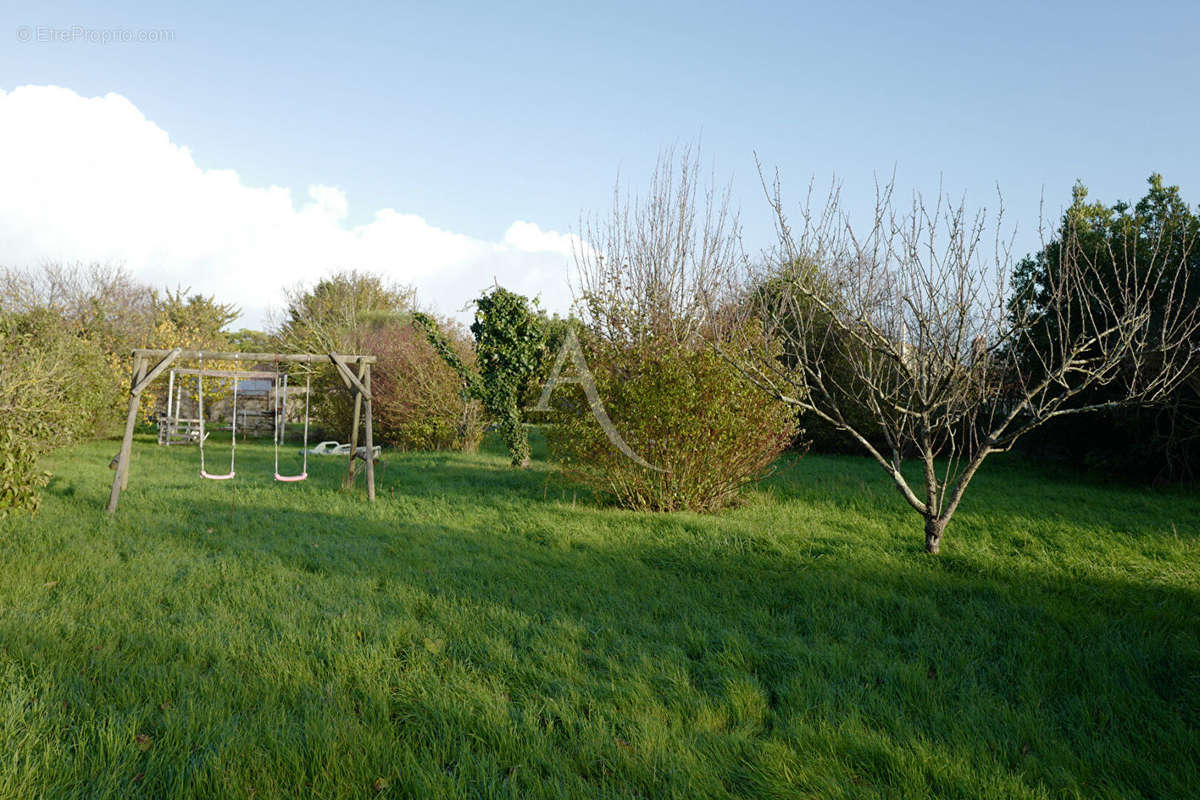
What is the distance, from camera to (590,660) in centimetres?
354

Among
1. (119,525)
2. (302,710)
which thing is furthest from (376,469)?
(302,710)

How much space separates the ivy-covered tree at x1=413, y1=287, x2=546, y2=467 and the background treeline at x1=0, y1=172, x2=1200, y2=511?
0.03 metres

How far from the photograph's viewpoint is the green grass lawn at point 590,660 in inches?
97.9

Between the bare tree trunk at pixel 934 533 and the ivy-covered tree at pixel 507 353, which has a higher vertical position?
the ivy-covered tree at pixel 507 353

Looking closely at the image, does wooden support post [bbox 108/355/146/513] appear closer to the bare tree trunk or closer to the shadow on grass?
the shadow on grass

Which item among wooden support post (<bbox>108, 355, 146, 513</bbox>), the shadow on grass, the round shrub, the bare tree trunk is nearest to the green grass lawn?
the shadow on grass

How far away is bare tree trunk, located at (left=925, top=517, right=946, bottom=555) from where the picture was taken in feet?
19.3

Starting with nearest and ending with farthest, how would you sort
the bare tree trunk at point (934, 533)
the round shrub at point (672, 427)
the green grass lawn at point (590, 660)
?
the green grass lawn at point (590, 660) < the bare tree trunk at point (934, 533) < the round shrub at point (672, 427)

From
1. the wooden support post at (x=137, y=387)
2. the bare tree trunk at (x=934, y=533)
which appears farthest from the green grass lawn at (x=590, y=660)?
the wooden support post at (x=137, y=387)

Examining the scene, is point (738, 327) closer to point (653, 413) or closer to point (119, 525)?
point (653, 413)

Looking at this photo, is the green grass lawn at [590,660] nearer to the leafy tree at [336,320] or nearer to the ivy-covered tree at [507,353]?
the leafy tree at [336,320]

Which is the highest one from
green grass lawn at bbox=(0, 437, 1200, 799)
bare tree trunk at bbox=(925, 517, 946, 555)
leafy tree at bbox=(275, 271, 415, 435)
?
leafy tree at bbox=(275, 271, 415, 435)

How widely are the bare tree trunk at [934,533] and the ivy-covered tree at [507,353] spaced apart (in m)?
7.95

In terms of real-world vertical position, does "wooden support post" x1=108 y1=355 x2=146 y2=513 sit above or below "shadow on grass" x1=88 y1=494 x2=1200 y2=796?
above
